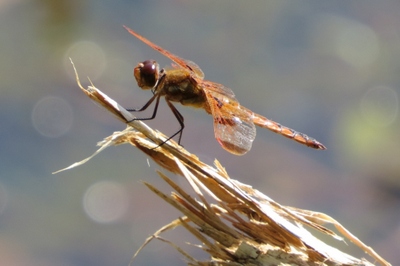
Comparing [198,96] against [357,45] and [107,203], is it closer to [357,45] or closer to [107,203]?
[107,203]

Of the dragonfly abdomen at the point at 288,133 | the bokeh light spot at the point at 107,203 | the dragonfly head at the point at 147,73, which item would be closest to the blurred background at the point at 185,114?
the bokeh light spot at the point at 107,203

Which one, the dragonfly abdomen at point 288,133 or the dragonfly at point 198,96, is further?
the dragonfly abdomen at point 288,133

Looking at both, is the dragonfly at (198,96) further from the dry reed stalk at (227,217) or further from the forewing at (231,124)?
the dry reed stalk at (227,217)

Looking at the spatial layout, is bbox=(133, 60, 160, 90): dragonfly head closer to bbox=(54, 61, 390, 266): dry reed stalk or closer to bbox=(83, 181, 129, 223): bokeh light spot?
bbox=(54, 61, 390, 266): dry reed stalk

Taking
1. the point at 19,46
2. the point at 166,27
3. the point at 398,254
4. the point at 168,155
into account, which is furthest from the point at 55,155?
the point at 168,155

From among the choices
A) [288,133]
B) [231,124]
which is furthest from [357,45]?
[231,124]

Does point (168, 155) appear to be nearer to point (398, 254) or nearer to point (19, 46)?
point (398, 254)
